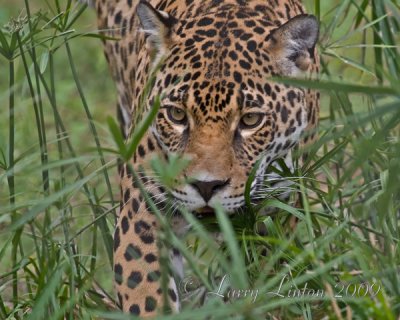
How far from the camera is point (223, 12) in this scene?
5.33 m

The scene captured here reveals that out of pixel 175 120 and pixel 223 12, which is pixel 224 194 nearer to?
pixel 175 120

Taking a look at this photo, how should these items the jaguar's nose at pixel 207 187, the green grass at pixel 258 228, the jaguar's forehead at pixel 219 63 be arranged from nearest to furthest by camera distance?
the green grass at pixel 258 228 → the jaguar's nose at pixel 207 187 → the jaguar's forehead at pixel 219 63

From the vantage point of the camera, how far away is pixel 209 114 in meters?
Answer: 4.92

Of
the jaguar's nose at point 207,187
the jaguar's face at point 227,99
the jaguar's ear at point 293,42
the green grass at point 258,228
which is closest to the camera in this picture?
the green grass at point 258,228

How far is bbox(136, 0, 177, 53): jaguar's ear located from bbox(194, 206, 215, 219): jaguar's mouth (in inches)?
32.4

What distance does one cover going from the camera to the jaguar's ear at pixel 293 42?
5.14m

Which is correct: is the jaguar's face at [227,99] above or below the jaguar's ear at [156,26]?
below

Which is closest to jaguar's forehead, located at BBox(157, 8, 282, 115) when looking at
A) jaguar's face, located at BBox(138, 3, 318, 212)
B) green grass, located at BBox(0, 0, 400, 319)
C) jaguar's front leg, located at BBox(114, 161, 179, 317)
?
jaguar's face, located at BBox(138, 3, 318, 212)

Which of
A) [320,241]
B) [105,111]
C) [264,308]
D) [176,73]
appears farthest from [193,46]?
[105,111]

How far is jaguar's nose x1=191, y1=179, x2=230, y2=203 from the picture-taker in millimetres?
4711

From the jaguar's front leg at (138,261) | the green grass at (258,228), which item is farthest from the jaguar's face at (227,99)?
the jaguar's front leg at (138,261)

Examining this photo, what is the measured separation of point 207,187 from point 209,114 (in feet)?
1.17

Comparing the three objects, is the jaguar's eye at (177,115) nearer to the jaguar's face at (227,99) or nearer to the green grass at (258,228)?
the jaguar's face at (227,99)

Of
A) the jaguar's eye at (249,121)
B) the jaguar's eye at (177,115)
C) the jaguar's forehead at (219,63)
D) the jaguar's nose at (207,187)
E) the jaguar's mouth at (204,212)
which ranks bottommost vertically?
the jaguar's mouth at (204,212)
